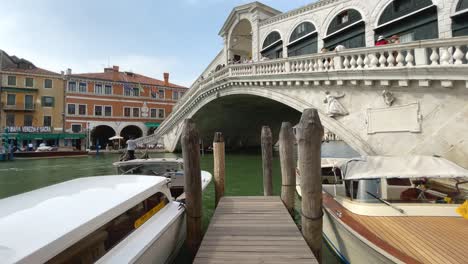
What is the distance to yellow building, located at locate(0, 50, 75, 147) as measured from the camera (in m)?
23.1

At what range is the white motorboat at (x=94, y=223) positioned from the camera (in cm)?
186

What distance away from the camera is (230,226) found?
349 centimetres

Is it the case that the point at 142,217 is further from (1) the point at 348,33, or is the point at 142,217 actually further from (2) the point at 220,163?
(1) the point at 348,33

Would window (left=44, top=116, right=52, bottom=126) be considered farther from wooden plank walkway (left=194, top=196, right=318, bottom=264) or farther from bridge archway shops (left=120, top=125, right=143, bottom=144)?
wooden plank walkway (left=194, top=196, right=318, bottom=264)

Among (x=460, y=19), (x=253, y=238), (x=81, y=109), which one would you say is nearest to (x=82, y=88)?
(x=81, y=109)

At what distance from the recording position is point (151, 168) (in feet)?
22.0

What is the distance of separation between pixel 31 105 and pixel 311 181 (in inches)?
1125

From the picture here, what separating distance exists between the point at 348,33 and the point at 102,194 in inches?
455

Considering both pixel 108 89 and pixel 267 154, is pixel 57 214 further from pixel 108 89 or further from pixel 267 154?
pixel 108 89

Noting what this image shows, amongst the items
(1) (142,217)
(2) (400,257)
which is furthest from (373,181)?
(1) (142,217)

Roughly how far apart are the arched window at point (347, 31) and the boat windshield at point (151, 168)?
29.8ft

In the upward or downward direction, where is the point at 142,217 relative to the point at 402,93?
downward

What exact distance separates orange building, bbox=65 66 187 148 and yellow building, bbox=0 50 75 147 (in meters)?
1.05

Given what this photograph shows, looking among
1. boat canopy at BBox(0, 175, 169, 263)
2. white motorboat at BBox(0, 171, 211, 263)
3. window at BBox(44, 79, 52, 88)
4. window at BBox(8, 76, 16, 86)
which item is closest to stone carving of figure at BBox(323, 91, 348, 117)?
white motorboat at BBox(0, 171, 211, 263)
